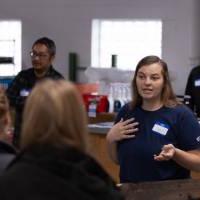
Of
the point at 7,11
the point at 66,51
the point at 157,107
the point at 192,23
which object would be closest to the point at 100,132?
the point at 157,107

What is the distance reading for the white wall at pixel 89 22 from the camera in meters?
6.41

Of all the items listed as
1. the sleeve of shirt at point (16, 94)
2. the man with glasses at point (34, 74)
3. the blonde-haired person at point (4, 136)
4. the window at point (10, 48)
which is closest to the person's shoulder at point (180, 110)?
the blonde-haired person at point (4, 136)

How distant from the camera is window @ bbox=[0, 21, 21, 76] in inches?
301

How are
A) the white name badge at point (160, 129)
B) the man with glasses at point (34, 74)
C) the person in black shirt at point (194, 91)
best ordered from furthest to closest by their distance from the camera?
the person in black shirt at point (194, 91) < the man with glasses at point (34, 74) < the white name badge at point (160, 129)

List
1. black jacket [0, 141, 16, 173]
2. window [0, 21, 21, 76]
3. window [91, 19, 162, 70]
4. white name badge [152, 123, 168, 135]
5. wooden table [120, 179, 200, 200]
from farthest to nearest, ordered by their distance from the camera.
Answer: window [0, 21, 21, 76] < window [91, 19, 162, 70] < white name badge [152, 123, 168, 135] < wooden table [120, 179, 200, 200] < black jacket [0, 141, 16, 173]

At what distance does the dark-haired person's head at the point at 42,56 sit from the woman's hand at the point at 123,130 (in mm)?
1594

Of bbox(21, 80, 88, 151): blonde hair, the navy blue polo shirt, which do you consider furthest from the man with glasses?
bbox(21, 80, 88, 151): blonde hair

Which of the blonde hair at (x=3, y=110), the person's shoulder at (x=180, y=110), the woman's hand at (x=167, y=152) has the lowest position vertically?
the woman's hand at (x=167, y=152)

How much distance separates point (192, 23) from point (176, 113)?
12.3 ft

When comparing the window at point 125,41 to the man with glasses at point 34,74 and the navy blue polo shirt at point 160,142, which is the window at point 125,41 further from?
the navy blue polo shirt at point 160,142

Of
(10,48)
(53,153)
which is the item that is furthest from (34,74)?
(10,48)

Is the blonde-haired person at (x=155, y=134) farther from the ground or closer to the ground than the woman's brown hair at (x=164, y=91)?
closer to the ground

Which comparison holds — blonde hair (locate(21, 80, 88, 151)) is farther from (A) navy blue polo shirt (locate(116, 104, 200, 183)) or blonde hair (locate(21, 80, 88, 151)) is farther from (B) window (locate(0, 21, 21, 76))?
(B) window (locate(0, 21, 21, 76))

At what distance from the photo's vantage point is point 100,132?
4.59 metres
